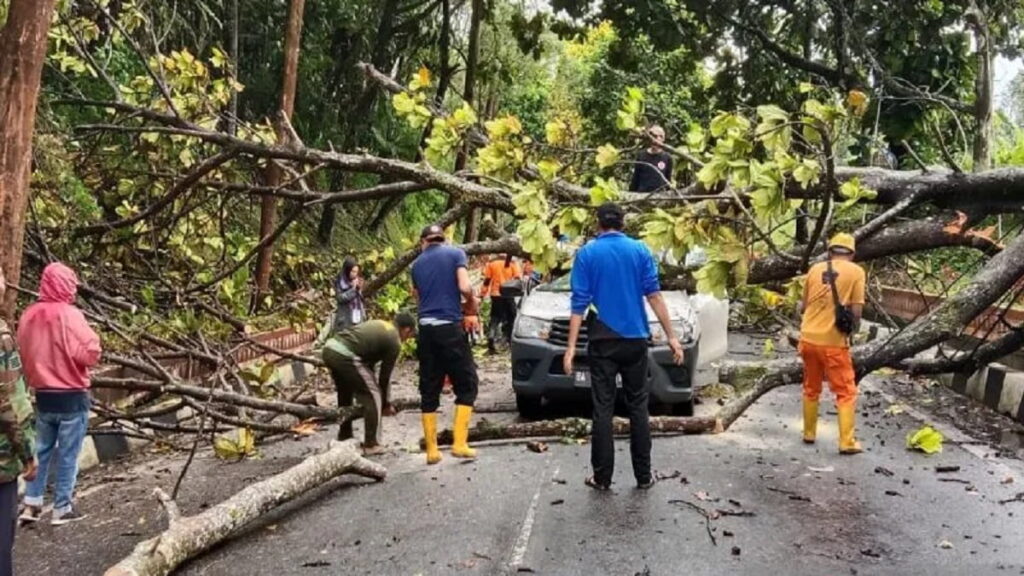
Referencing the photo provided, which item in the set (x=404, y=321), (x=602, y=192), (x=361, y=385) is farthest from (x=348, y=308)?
(x=602, y=192)

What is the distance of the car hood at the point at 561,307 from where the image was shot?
9.58 metres

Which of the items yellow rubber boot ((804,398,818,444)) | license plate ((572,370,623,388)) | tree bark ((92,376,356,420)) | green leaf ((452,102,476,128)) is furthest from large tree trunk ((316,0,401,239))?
green leaf ((452,102,476,128))

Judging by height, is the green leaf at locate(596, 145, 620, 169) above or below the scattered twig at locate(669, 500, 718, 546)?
above

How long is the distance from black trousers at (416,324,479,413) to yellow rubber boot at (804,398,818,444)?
2937 millimetres

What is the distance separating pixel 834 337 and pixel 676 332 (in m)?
1.69

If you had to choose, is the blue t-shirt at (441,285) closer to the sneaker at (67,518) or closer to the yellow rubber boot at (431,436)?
the yellow rubber boot at (431,436)

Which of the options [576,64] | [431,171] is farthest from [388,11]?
[576,64]

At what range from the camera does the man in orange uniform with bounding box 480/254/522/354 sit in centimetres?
1633

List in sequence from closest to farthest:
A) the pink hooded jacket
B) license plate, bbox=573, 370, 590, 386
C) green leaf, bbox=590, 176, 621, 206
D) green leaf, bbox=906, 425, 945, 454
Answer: green leaf, bbox=590, 176, 621, 206
the pink hooded jacket
green leaf, bbox=906, 425, 945, 454
license plate, bbox=573, 370, 590, 386

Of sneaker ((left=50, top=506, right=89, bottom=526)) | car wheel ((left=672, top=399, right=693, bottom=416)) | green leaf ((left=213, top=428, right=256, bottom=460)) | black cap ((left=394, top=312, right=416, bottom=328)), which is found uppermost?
black cap ((left=394, top=312, right=416, bottom=328))

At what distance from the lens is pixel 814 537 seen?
581 centimetres

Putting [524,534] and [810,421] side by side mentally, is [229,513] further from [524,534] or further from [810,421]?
[810,421]

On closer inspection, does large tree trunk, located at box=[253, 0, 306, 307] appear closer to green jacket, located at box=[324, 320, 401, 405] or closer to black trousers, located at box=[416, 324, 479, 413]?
green jacket, located at box=[324, 320, 401, 405]

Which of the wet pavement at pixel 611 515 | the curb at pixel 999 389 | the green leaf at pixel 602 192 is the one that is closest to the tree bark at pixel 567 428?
the wet pavement at pixel 611 515
